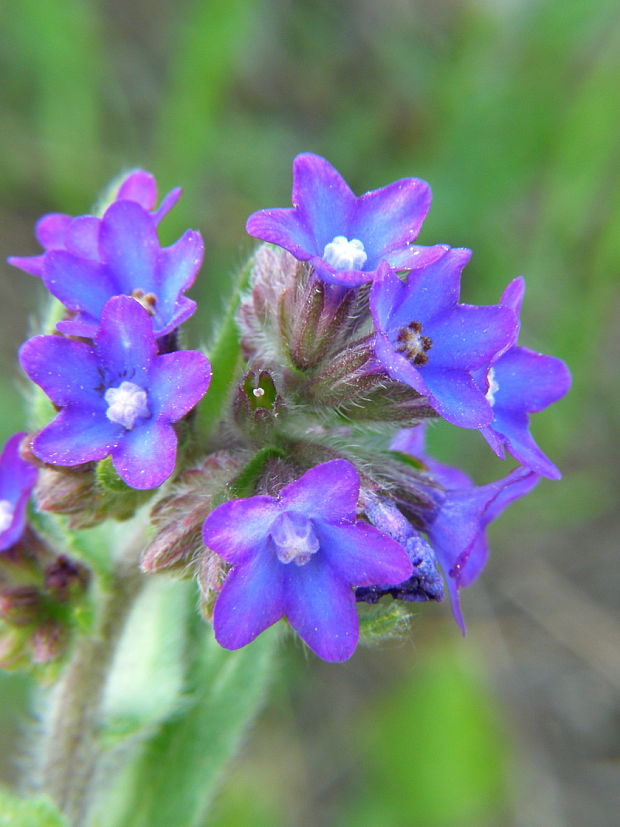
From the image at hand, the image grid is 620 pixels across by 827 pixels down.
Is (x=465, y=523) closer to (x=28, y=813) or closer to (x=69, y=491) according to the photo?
(x=69, y=491)

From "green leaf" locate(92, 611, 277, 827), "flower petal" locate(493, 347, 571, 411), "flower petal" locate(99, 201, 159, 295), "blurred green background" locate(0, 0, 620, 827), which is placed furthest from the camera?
"blurred green background" locate(0, 0, 620, 827)

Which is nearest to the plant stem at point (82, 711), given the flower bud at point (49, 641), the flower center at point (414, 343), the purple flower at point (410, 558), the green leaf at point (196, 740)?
the flower bud at point (49, 641)

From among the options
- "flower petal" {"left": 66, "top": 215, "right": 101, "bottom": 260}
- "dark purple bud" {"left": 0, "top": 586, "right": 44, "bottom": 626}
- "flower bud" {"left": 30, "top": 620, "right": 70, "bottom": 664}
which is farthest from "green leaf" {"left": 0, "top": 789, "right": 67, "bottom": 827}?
"flower petal" {"left": 66, "top": 215, "right": 101, "bottom": 260}

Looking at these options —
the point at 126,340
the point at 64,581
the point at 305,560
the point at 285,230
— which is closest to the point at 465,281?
the point at 64,581

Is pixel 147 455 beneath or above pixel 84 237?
beneath

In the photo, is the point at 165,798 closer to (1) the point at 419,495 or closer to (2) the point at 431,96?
(1) the point at 419,495

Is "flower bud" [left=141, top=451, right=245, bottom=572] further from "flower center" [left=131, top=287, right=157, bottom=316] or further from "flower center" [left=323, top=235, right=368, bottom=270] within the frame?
"flower center" [left=323, top=235, right=368, bottom=270]

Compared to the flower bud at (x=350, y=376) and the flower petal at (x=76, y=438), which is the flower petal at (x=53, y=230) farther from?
the flower bud at (x=350, y=376)
